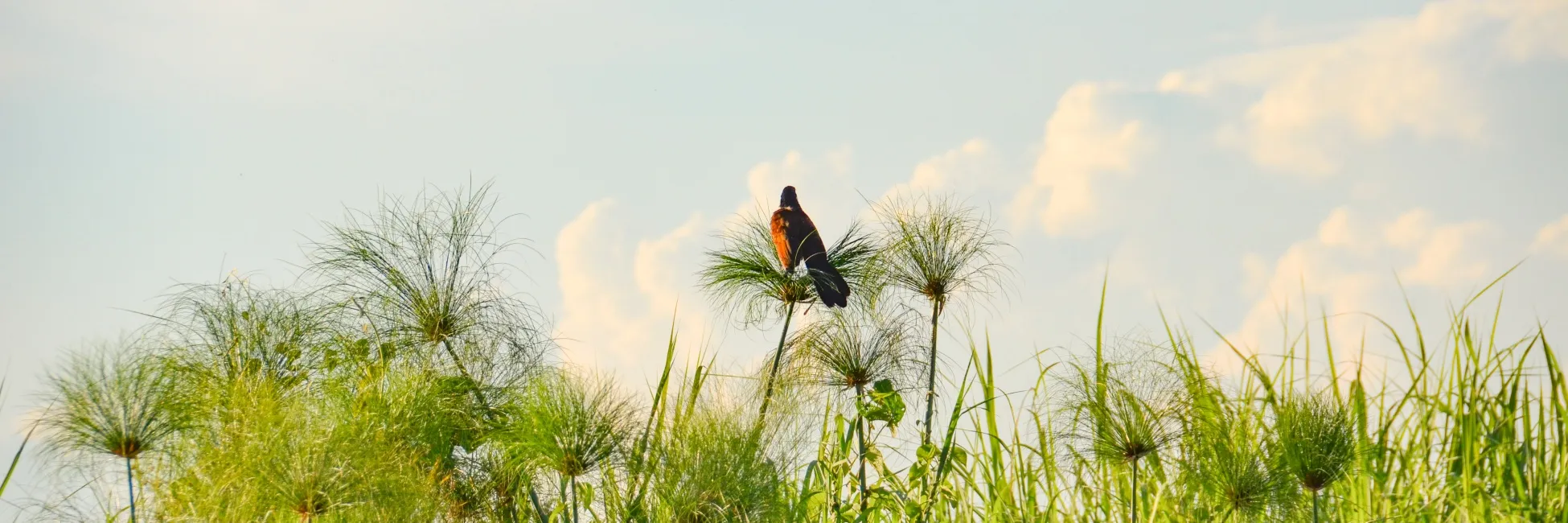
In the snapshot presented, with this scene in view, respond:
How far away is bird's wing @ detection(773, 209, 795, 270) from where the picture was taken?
4320 mm

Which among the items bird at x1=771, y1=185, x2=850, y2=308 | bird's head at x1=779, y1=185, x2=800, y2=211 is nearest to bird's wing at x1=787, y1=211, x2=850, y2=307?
bird at x1=771, y1=185, x2=850, y2=308

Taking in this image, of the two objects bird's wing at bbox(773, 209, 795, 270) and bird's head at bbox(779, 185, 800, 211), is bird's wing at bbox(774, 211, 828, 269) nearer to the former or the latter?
bird's wing at bbox(773, 209, 795, 270)

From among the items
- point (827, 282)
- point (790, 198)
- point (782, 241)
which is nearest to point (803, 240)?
point (782, 241)

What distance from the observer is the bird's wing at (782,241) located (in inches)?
170

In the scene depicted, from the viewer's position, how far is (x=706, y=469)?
11.9 ft

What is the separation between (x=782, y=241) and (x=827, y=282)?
1.04 ft

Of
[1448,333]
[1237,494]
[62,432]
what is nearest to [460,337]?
[62,432]

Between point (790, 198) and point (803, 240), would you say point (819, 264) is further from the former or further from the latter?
point (790, 198)

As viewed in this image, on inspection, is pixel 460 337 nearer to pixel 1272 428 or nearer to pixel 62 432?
pixel 62 432

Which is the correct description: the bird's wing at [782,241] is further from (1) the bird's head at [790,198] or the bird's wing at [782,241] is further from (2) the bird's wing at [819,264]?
(1) the bird's head at [790,198]

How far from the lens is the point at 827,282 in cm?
420

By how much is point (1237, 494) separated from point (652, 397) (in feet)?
6.93

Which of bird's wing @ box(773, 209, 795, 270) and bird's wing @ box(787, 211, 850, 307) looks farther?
bird's wing @ box(773, 209, 795, 270)

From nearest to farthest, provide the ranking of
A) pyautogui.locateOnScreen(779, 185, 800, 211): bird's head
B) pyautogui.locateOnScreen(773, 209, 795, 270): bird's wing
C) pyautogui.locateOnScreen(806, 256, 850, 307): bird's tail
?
pyautogui.locateOnScreen(806, 256, 850, 307): bird's tail, pyautogui.locateOnScreen(773, 209, 795, 270): bird's wing, pyautogui.locateOnScreen(779, 185, 800, 211): bird's head
